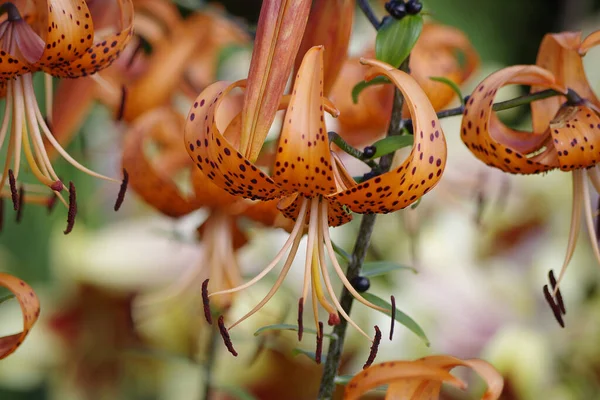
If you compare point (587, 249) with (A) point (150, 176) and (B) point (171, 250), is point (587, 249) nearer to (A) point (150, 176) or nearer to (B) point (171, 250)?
(B) point (171, 250)

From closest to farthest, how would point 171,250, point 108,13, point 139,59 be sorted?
point 108,13 < point 139,59 < point 171,250

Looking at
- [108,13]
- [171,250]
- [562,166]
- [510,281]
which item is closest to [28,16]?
[108,13]

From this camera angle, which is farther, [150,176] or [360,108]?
[360,108]

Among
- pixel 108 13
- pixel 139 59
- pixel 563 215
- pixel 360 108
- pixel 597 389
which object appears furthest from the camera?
pixel 563 215

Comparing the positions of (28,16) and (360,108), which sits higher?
(28,16)

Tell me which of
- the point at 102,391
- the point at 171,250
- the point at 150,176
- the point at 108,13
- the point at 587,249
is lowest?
the point at 102,391

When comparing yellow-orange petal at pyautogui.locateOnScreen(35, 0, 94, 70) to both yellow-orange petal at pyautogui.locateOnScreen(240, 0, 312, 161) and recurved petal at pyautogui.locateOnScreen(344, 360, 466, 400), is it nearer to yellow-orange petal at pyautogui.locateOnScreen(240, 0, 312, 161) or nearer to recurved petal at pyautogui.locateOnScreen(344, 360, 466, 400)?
yellow-orange petal at pyautogui.locateOnScreen(240, 0, 312, 161)

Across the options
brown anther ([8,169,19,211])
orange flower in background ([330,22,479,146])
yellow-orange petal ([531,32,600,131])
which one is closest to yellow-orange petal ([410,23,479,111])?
orange flower in background ([330,22,479,146])

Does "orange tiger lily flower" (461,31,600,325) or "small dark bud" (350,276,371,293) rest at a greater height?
"orange tiger lily flower" (461,31,600,325)
